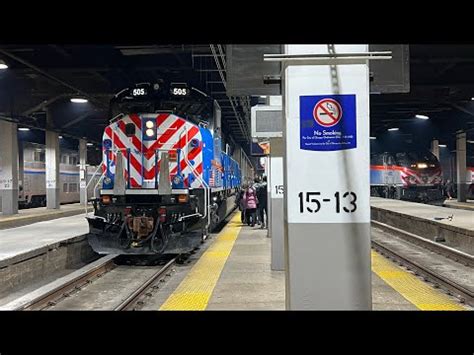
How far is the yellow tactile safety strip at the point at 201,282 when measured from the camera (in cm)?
701

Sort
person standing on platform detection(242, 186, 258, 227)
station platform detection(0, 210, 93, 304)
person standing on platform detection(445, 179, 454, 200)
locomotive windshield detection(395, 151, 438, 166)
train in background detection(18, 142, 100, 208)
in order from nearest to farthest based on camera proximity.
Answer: station platform detection(0, 210, 93, 304), person standing on platform detection(242, 186, 258, 227), train in background detection(18, 142, 100, 208), locomotive windshield detection(395, 151, 438, 166), person standing on platform detection(445, 179, 454, 200)

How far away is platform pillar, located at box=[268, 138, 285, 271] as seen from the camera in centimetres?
941

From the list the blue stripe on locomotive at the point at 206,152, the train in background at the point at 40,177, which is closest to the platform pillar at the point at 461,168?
the train in background at the point at 40,177

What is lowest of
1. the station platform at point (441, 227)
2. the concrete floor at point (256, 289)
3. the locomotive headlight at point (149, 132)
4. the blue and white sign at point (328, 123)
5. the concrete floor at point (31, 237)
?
the concrete floor at point (256, 289)

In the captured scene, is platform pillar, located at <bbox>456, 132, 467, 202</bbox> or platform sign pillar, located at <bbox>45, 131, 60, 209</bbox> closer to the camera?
platform sign pillar, located at <bbox>45, 131, 60, 209</bbox>

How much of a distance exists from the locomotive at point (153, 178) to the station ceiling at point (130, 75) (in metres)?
1.14

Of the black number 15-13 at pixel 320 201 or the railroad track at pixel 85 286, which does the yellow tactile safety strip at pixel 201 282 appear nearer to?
the railroad track at pixel 85 286

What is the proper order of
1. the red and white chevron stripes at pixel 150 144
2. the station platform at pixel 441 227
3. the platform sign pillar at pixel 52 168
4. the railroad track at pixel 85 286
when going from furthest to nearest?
the platform sign pillar at pixel 52 168, the station platform at pixel 441 227, the red and white chevron stripes at pixel 150 144, the railroad track at pixel 85 286

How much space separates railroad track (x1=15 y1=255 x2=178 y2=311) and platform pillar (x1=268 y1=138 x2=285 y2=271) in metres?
2.11

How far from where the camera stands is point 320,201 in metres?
3.84

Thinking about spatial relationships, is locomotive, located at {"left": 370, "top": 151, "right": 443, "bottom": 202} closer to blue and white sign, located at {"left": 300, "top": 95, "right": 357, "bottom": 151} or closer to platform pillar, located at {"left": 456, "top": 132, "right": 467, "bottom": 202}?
platform pillar, located at {"left": 456, "top": 132, "right": 467, "bottom": 202}

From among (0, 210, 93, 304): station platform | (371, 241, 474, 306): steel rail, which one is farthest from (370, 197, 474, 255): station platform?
(0, 210, 93, 304): station platform

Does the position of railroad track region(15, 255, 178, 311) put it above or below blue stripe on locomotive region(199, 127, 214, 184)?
below
